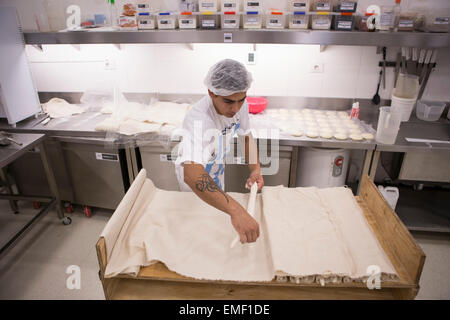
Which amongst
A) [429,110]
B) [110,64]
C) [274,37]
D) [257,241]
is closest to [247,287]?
[257,241]

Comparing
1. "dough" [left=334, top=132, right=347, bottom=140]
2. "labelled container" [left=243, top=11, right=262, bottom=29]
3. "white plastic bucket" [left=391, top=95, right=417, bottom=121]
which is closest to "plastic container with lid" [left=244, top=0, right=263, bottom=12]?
"labelled container" [left=243, top=11, right=262, bottom=29]

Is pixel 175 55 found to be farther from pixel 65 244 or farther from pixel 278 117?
pixel 65 244

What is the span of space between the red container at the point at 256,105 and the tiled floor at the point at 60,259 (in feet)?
5.15

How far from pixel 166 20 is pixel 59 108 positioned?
4.14 ft

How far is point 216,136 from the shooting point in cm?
159

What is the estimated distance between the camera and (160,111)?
2521 millimetres

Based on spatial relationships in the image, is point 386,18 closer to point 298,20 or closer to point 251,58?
point 298,20

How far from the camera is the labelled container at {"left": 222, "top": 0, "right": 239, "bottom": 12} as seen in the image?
208cm

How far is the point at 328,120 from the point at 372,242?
4.78ft

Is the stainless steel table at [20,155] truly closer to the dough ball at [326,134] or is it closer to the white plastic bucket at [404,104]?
the dough ball at [326,134]

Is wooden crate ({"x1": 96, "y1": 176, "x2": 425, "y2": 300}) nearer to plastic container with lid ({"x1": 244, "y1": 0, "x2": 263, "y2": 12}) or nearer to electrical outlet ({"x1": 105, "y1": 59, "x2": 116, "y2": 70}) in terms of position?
plastic container with lid ({"x1": 244, "y1": 0, "x2": 263, "y2": 12})

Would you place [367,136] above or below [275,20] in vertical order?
below

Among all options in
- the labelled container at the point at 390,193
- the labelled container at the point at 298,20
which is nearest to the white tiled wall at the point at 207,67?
the labelled container at the point at 298,20

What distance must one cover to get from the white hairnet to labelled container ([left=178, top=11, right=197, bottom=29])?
35.7 inches
